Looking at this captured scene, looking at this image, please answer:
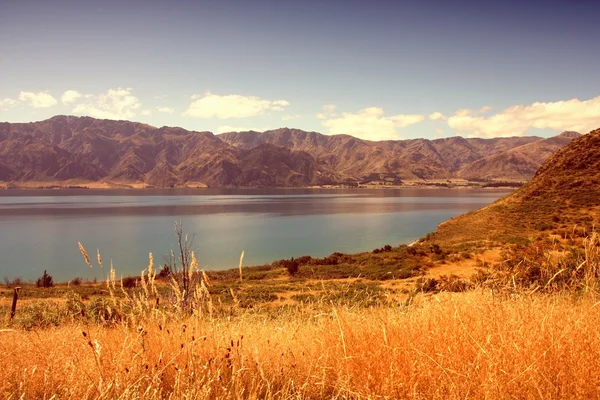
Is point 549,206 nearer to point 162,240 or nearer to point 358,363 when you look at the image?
point 358,363

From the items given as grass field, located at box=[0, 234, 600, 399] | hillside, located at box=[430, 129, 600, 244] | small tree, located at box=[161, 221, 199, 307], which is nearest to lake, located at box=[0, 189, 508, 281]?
hillside, located at box=[430, 129, 600, 244]

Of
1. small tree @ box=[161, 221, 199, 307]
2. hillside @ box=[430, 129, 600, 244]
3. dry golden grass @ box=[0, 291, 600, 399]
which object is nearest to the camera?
dry golden grass @ box=[0, 291, 600, 399]

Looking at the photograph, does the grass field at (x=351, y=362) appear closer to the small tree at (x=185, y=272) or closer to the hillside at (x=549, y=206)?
the small tree at (x=185, y=272)

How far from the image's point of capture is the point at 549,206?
42.6m

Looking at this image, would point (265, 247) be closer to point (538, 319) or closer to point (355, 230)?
point (355, 230)

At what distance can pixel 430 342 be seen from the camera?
332cm

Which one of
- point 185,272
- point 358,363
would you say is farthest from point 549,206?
point 358,363

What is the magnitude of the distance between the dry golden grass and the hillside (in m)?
34.1

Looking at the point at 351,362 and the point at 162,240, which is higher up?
the point at 351,362

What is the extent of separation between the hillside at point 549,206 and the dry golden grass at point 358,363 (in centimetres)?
3409

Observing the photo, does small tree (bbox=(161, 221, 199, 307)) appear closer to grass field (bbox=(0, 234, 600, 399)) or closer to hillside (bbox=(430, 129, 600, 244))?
grass field (bbox=(0, 234, 600, 399))

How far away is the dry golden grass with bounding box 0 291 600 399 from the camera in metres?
2.56

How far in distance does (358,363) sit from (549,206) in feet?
163

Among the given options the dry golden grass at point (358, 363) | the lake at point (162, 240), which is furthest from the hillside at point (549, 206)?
the dry golden grass at point (358, 363)
